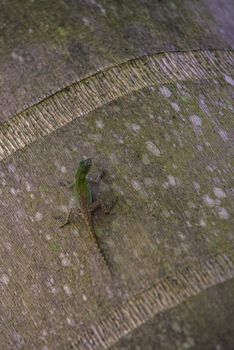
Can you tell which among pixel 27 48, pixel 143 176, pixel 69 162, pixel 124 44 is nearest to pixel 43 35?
pixel 27 48

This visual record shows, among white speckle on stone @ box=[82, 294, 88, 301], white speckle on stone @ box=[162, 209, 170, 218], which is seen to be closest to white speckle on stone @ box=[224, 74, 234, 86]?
white speckle on stone @ box=[162, 209, 170, 218]

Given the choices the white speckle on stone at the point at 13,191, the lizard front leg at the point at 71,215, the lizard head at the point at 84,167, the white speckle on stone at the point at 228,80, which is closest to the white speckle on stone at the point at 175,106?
the white speckle on stone at the point at 228,80

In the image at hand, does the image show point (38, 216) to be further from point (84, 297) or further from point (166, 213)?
point (166, 213)

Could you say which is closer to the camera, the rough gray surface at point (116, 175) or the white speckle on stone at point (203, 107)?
the rough gray surface at point (116, 175)

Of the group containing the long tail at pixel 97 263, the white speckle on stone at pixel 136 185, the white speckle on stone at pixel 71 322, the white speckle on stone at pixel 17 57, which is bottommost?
the white speckle on stone at pixel 71 322

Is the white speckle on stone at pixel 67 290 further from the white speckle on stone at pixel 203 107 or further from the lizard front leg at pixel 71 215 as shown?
the white speckle on stone at pixel 203 107

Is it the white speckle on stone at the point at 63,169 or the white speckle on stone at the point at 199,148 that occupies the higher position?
the white speckle on stone at the point at 63,169

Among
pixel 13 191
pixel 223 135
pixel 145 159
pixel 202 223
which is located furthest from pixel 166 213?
pixel 13 191

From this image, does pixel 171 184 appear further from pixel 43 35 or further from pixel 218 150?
pixel 43 35
